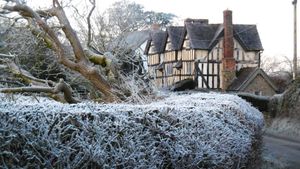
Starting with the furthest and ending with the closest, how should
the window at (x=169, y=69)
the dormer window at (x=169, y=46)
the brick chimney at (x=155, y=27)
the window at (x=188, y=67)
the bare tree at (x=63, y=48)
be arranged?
1. the brick chimney at (x=155, y=27)
2. the dormer window at (x=169, y=46)
3. the window at (x=169, y=69)
4. the window at (x=188, y=67)
5. the bare tree at (x=63, y=48)

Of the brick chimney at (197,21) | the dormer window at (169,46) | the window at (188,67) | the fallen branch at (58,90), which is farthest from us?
the brick chimney at (197,21)

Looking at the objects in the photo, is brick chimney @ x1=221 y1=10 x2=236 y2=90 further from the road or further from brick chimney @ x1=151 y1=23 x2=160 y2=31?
the road

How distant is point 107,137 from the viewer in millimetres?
3664

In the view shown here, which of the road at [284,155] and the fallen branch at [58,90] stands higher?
the fallen branch at [58,90]

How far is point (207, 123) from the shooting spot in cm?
457

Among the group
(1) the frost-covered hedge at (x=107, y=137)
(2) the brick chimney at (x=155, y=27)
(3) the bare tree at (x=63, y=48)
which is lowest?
(1) the frost-covered hedge at (x=107, y=137)

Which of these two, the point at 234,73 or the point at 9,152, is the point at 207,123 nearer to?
the point at 9,152

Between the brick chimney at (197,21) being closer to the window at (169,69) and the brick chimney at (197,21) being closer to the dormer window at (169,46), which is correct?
the dormer window at (169,46)

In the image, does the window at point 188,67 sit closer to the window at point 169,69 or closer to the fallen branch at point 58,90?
the window at point 169,69

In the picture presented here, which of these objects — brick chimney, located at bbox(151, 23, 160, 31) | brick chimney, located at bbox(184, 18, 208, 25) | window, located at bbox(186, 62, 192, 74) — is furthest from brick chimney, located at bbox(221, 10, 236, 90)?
brick chimney, located at bbox(151, 23, 160, 31)

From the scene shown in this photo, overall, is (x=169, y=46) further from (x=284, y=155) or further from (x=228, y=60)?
(x=284, y=155)

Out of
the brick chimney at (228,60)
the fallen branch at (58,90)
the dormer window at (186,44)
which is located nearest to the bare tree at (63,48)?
the fallen branch at (58,90)

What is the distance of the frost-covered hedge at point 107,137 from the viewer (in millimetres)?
3402

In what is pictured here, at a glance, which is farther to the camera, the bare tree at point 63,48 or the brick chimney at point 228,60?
the brick chimney at point 228,60
